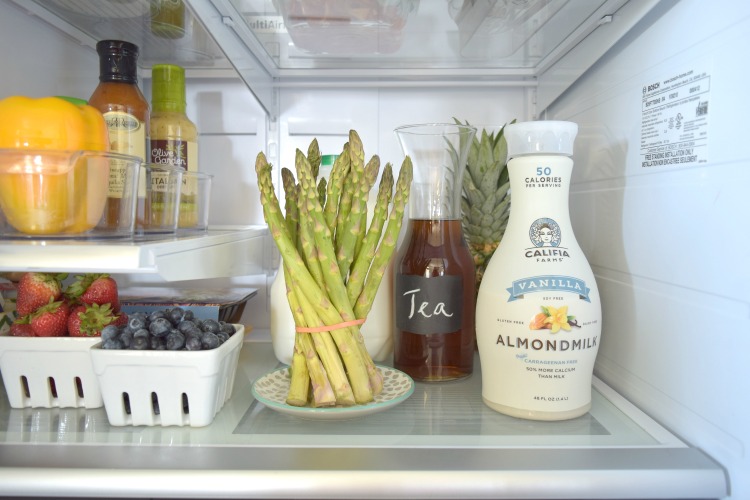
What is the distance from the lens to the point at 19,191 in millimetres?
550

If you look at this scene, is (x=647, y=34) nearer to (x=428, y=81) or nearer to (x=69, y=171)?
(x=428, y=81)

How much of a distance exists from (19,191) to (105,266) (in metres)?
0.14

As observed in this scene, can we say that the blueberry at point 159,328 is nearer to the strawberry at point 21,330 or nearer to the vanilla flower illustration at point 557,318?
the strawberry at point 21,330

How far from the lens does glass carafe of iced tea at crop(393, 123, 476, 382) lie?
0.71 metres

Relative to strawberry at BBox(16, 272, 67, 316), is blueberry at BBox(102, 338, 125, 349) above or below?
below

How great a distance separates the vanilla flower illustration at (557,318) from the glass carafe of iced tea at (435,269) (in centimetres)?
15

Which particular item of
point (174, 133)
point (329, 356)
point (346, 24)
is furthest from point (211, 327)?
point (346, 24)

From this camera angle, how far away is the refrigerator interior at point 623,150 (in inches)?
19.9

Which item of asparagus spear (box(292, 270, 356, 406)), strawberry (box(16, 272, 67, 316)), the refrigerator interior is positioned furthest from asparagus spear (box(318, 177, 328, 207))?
strawberry (box(16, 272, 67, 316))

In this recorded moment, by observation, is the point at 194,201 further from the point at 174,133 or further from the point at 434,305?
the point at 434,305

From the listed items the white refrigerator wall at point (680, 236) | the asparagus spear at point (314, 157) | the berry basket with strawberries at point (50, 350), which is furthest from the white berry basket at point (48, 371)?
the white refrigerator wall at point (680, 236)

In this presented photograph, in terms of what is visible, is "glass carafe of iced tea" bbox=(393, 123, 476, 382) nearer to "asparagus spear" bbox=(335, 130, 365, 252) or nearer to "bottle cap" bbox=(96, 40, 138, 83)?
"asparagus spear" bbox=(335, 130, 365, 252)

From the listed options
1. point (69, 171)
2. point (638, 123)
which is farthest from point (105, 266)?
point (638, 123)

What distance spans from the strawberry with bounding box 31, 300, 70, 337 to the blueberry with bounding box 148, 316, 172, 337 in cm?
14
